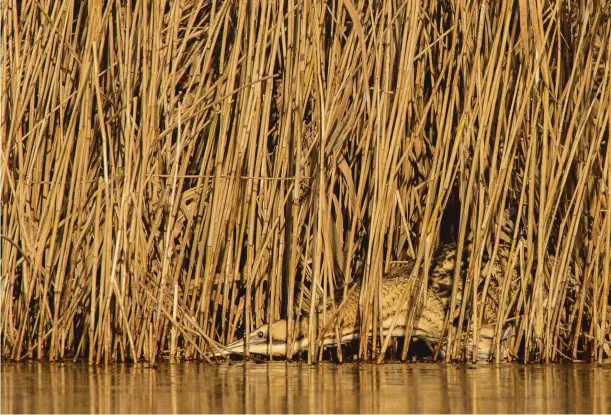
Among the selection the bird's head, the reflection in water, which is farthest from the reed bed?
→ the reflection in water

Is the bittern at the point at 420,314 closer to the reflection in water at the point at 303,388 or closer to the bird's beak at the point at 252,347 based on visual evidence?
the bird's beak at the point at 252,347

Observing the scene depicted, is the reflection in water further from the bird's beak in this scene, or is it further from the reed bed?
the reed bed

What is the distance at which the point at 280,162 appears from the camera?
18.1 ft

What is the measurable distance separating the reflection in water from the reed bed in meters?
0.28

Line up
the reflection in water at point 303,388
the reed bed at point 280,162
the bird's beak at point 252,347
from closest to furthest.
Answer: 1. the reflection in water at point 303,388
2. the reed bed at point 280,162
3. the bird's beak at point 252,347

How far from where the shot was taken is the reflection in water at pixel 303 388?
4.03 metres

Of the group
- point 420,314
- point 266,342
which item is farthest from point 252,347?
point 420,314

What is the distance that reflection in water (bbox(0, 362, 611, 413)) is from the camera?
4031 mm

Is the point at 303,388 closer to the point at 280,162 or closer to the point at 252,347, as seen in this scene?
the point at 252,347

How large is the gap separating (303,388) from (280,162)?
133 cm

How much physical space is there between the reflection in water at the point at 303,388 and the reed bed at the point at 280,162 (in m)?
0.28

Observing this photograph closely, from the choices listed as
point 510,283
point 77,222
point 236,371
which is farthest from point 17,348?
point 510,283

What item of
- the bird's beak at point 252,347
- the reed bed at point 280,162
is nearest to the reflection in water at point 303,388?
the bird's beak at point 252,347

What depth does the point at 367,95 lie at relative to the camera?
5.21m
